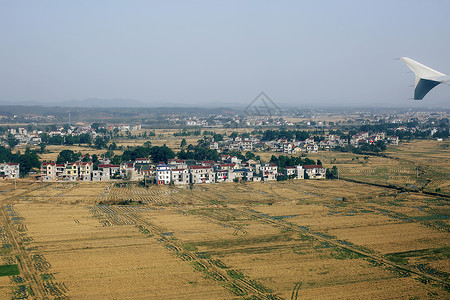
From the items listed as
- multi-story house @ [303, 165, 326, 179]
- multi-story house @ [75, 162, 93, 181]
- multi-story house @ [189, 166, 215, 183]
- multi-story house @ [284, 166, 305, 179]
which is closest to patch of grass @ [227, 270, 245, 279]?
multi-story house @ [189, 166, 215, 183]

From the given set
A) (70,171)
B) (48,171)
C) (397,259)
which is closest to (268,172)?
(70,171)

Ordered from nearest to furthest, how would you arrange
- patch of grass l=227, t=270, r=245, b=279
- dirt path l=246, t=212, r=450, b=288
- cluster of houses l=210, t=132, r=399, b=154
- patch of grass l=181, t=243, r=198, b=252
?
patch of grass l=227, t=270, r=245, b=279, dirt path l=246, t=212, r=450, b=288, patch of grass l=181, t=243, r=198, b=252, cluster of houses l=210, t=132, r=399, b=154

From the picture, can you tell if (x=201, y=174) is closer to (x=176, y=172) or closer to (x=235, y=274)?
(x=176, y=172)

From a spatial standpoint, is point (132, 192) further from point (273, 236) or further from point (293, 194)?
point (273, 236)

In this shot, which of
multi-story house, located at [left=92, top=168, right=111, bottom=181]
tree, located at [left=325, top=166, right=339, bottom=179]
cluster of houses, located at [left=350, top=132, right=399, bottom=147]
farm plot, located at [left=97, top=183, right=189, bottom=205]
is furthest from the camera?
cluster of houses, located at [left=350, top=132, right=399, bottom=147]

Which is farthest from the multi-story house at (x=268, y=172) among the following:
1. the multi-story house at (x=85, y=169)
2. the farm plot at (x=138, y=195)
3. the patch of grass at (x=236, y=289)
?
the patch of grass at (x=236, y=289)

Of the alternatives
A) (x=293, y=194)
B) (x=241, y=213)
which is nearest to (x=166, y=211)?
(x=241, y=213)

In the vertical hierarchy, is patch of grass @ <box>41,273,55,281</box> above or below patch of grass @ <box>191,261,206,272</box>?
below

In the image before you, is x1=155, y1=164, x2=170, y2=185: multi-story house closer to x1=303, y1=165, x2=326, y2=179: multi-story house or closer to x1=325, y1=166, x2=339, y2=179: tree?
x1=303, y1=165, x2=326, y2=179: multi-story house
